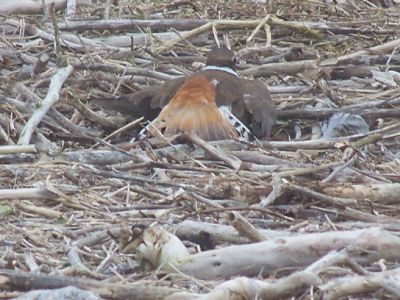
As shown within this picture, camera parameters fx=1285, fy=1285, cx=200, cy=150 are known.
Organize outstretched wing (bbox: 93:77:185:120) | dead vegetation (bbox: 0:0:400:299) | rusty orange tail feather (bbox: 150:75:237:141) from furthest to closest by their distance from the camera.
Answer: outstretched wing (bbox: 93:77:185:120)
rusty orange tail feather (bbox: 150:75:237:141)
dead vegetation (bbox: 0:0:400:299)

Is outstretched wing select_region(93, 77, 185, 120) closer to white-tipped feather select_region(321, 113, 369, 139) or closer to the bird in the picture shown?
the bird

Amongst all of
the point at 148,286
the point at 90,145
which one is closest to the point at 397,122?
the point at 90,145

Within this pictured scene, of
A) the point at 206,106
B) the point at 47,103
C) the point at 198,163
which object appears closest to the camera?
the point at 198,163

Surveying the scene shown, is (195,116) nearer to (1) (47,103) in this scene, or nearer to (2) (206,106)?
(2) (206,106)

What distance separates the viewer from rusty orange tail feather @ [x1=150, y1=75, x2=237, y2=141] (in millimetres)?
7248

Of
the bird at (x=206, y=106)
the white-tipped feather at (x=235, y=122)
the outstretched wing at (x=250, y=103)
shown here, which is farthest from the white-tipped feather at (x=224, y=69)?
the white-tipped feather at (x=235, y=122)

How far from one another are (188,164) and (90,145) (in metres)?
0.75

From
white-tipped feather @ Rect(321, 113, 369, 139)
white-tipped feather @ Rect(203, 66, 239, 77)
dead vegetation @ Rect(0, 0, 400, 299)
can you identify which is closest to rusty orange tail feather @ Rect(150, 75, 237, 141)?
dead vegetation @ Rect(0, 0, 400, 299)

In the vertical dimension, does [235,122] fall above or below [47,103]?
below

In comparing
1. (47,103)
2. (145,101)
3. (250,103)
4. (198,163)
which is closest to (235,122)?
(250,103)

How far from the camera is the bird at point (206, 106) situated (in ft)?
23.9

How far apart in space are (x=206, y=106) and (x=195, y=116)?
12 centimetres

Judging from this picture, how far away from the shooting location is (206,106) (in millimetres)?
7430

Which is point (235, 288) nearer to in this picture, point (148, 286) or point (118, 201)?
point (148, 286)
